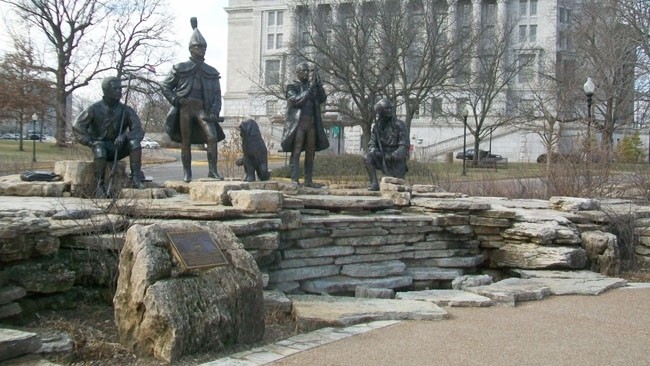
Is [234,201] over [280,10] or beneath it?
beneath

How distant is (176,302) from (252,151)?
6.43 metres

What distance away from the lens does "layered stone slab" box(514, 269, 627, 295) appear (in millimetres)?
8203

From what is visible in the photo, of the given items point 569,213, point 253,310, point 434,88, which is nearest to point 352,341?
point 253,310

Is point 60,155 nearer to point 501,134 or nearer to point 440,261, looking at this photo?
point 440,261

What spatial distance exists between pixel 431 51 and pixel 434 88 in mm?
3120

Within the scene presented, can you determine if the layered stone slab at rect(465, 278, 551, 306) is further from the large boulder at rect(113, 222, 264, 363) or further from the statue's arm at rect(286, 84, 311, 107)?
the statue's arm at rect(286, 84, 311, 107)

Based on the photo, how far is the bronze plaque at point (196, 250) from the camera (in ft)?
18.0

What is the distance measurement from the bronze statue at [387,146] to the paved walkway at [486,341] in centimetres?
514

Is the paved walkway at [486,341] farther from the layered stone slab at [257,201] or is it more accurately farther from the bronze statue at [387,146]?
the bronze statue at [387,146]

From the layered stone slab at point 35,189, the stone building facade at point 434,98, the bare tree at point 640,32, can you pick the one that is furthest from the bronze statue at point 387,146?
the stone building facade at point 434,98

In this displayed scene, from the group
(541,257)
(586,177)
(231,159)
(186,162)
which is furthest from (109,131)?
(231,159)

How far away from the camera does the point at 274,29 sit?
70.9 m

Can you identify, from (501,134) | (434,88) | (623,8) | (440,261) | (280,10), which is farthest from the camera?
(280,10)

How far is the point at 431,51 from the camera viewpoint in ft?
102
